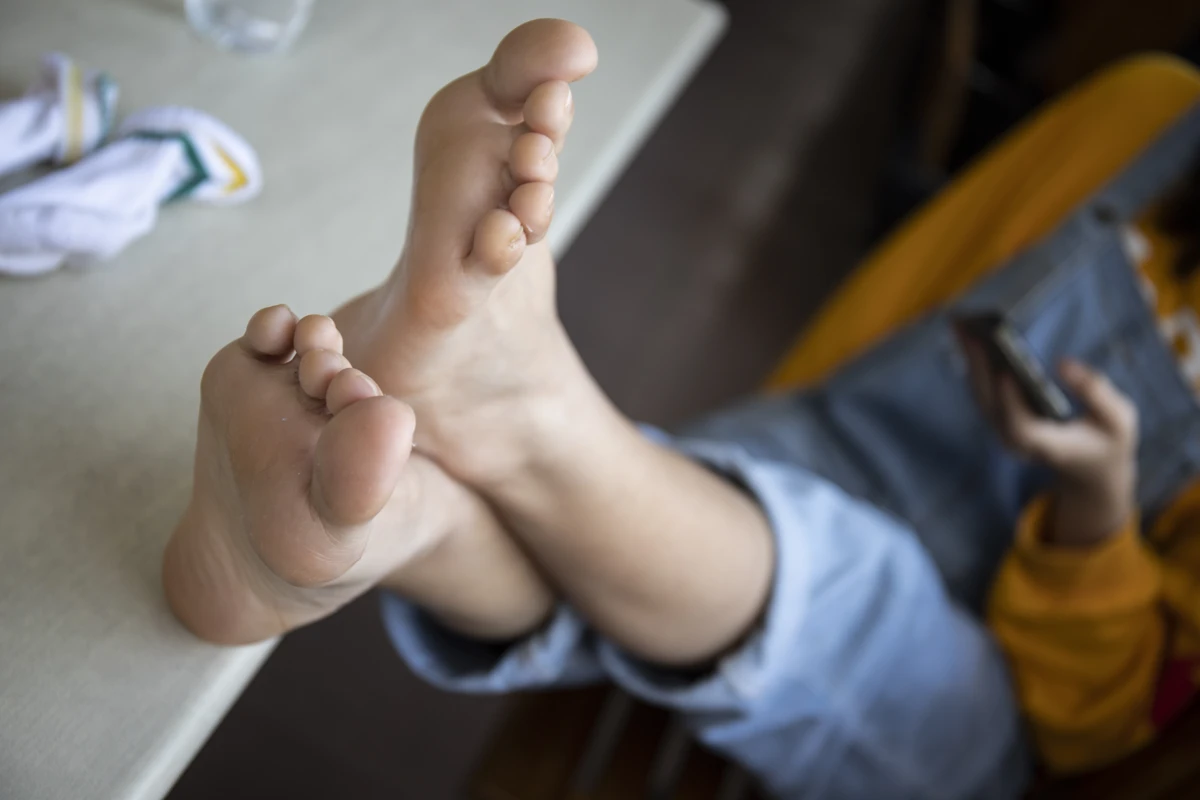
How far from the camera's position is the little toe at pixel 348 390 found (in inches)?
9.7

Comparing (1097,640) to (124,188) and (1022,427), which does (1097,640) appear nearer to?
(1022,427)

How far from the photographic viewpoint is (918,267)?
30.3 inches

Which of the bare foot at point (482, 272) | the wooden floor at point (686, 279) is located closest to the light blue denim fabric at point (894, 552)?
the bare foot at point (482, 272)

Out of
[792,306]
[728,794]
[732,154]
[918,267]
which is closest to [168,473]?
[728,794]

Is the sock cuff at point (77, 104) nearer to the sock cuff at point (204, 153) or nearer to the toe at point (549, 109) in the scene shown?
the sock cuff at point (204, 153)

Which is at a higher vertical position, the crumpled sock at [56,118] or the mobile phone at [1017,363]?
the crumpled sock at [56,118]

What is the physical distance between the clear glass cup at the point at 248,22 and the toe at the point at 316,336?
266mm

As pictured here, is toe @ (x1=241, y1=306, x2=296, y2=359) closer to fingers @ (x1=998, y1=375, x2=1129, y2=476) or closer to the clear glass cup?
the clear glass cup

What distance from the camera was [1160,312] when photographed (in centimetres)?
67

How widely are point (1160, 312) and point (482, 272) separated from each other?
602 mm

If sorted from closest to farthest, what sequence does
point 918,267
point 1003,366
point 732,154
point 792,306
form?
1. point 1003,366
2. point 918,267
3. point 792,306
4. point 732,154

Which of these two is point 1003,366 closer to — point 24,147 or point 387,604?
point 387,604

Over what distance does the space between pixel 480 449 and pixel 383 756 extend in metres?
0.58

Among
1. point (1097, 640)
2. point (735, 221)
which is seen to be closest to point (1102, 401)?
point (1097, 640)
